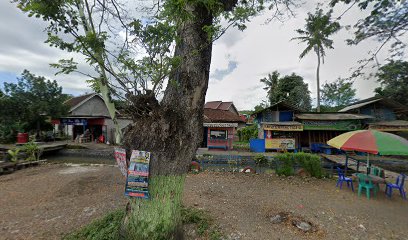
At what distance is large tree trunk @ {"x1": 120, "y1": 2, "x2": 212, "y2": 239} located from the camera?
2.62m

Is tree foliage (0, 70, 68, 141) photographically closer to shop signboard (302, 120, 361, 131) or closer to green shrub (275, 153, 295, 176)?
green shrub (275, 153, 295, 176)

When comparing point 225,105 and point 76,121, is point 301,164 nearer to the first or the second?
point 76,121

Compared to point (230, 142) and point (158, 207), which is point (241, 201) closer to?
point (158, 207)

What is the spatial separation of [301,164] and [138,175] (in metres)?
6.93

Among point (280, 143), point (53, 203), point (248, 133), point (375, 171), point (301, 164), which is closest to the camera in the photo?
point (53, 203)

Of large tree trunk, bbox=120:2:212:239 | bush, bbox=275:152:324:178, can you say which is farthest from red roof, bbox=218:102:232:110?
large tree trunk, bbox=120:2:212:239

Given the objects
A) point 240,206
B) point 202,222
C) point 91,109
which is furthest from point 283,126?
point 91,109

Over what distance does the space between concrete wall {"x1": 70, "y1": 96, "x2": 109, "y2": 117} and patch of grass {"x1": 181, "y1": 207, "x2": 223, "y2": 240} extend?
2142 centimetres

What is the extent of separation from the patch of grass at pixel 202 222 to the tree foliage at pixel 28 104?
20.0 m

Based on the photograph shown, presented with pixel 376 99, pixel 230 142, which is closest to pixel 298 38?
pixel 376 99

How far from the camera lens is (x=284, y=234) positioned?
347 cm

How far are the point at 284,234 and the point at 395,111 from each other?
20.4 metres

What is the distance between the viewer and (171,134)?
263cm

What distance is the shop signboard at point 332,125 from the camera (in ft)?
54.2
